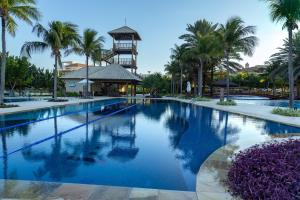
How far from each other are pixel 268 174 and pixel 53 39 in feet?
75.6

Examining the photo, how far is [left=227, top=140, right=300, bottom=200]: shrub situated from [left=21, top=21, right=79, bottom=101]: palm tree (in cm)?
2189

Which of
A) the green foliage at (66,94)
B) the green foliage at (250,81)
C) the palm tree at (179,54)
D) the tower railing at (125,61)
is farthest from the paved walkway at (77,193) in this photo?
the green foliage at (250,81)

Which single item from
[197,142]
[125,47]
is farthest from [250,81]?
[197,142]

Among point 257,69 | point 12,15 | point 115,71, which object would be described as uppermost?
point 257,69

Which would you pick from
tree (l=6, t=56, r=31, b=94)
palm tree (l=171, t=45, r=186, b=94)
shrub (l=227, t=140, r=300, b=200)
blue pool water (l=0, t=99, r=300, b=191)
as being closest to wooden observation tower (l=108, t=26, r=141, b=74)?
palm tree (l=171, t=45, r=186, b=94)

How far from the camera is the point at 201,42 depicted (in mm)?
→ 28016

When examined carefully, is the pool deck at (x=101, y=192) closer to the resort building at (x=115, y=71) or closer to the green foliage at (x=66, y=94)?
the resort building at (x=115, y=71)

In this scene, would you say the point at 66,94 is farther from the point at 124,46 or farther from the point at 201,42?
the point at 201,42

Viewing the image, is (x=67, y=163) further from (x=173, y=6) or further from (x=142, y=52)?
(x=142, y=52)

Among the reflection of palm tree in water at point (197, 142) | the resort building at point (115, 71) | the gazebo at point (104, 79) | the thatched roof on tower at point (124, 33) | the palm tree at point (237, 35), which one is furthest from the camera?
the thatched roof on tower at point (124, 33)

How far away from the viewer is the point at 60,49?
24.1 m

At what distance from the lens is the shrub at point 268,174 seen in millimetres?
3029

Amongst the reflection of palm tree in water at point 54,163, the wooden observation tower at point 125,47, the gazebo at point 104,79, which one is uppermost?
the wooden observation tower at point 125,47

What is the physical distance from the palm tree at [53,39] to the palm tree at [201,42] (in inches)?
539
